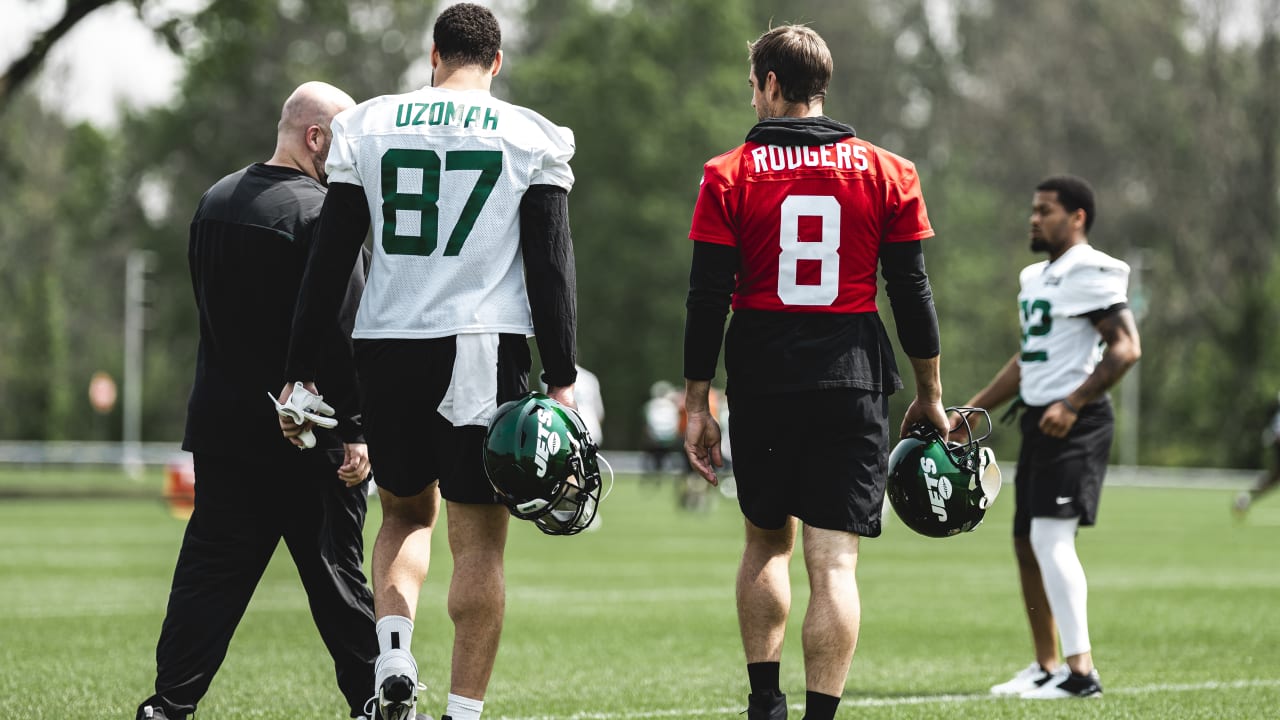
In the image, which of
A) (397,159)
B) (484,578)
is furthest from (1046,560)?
(397,159)

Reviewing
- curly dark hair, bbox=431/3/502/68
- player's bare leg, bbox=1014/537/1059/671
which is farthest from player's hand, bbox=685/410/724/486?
player's bare leg, bbox=1014/537/1059/671

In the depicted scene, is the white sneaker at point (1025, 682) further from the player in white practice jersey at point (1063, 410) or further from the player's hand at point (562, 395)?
the player's hand at point (562, 395)

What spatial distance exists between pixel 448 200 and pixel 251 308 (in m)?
1.00

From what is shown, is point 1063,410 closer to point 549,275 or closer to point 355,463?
point 549,275

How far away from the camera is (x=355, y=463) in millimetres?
5746

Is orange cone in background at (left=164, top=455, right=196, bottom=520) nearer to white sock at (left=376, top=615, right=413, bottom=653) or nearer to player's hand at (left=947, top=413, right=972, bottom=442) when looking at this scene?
player's hand at (left=947, top=413, right=972, bottom=442)

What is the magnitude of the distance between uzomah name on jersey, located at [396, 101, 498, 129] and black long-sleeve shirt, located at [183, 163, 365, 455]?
27.3 inches

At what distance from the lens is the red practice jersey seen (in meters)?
5.47

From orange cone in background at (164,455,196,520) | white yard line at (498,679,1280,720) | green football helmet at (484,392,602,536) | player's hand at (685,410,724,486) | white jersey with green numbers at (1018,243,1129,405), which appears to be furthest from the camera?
orange cone in background at (164,455,196,520)

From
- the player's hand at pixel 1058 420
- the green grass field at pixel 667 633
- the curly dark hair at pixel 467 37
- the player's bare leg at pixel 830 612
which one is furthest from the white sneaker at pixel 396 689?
the player's hand at pixel 1058 420

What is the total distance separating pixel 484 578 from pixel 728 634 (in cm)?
507

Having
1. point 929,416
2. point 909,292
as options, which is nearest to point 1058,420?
point 929,416

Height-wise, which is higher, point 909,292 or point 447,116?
point 447,116

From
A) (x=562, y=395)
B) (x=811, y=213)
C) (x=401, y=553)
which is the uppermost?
(x=811, y=213)
